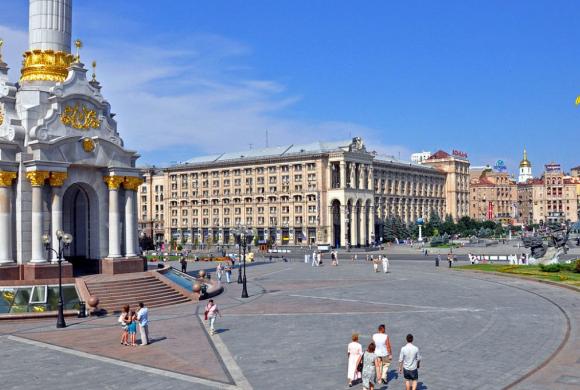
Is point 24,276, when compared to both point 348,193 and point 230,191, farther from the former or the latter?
point 230,191

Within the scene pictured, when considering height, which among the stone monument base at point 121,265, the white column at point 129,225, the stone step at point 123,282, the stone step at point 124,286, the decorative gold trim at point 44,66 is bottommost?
the stone step at point 124,286

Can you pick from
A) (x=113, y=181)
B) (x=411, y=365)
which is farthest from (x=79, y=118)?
(x=411, y=365)

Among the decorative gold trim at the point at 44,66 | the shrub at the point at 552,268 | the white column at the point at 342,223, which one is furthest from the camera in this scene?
the white column at the point at 342,223

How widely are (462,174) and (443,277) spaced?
436 feet

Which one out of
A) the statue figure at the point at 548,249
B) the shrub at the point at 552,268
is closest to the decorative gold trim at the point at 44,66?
the shrub at the point at 552,268

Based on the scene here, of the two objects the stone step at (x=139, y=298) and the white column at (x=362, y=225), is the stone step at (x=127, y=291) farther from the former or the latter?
the white column at (x=362, y=225)

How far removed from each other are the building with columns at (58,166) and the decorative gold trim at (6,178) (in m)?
0.06

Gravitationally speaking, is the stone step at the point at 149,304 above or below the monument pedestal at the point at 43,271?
below

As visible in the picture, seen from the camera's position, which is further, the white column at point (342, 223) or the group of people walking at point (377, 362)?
the white column at point (342, 223)

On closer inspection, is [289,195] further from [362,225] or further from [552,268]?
[552,268]

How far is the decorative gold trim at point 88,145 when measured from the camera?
139 ft

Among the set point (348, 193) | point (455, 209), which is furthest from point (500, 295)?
point (455, 209)

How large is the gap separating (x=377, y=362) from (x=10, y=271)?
28.5m

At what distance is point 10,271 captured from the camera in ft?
129
